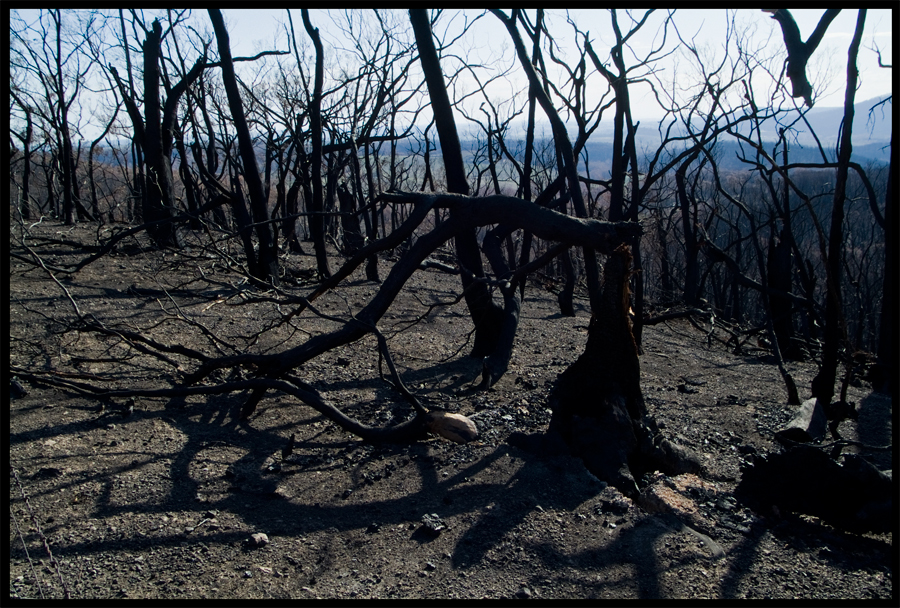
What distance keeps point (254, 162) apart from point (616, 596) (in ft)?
27.4

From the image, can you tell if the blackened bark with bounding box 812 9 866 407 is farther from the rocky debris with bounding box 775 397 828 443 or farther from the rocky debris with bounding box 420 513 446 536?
the rocky debris with bounding box 420 513 446 536

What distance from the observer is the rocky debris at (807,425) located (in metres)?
4.37

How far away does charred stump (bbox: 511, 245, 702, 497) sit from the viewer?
3.79 m

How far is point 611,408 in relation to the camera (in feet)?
12.6

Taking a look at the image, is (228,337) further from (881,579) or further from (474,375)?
(881,579)

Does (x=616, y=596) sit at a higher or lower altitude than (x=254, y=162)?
lower

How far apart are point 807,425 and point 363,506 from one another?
3.57m

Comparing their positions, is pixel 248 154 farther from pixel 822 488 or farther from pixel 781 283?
pixel 781 283

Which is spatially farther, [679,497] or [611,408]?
[611,408]

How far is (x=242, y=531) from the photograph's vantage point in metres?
2.99

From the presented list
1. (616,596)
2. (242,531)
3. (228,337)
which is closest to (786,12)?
(616,596)

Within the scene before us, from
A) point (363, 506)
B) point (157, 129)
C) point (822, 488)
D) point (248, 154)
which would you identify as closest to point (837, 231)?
point (822, 488)
